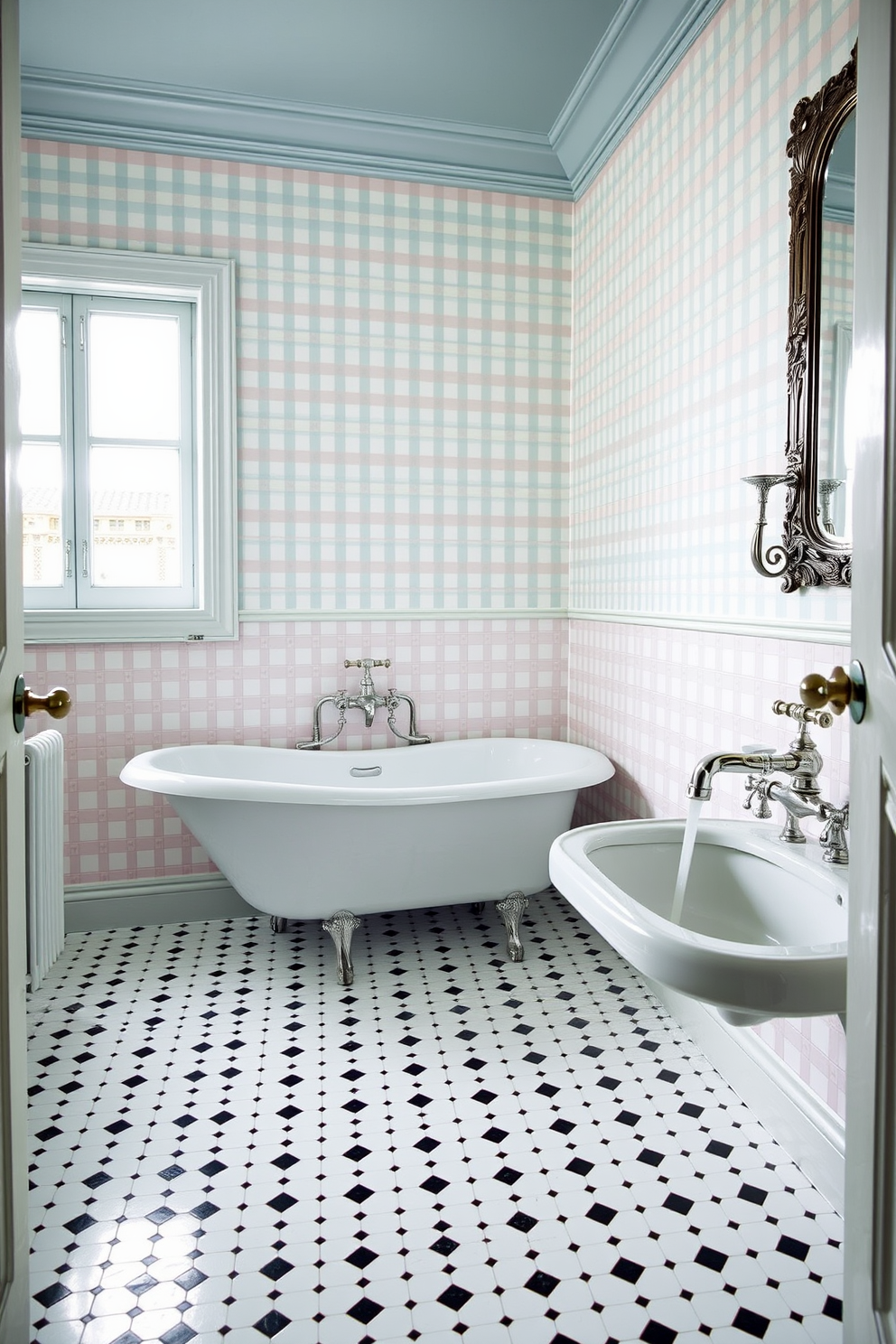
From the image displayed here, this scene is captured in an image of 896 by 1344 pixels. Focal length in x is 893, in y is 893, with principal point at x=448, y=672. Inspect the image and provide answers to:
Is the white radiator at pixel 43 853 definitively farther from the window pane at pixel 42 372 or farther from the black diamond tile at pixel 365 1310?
the black diamond tile at pixel 365 1310

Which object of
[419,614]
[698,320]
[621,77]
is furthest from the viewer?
[419,614]

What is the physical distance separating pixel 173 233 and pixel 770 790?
9.06 feet

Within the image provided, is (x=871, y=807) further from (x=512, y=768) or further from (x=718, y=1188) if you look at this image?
(x=512, y=768)

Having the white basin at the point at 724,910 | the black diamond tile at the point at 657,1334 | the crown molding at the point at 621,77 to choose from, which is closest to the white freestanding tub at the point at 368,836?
the white basin at the point at 724,910

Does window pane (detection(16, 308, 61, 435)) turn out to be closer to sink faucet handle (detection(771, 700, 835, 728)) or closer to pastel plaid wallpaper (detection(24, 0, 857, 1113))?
pastel plaid wallpaper (detection(24, 0, 857, 1113))

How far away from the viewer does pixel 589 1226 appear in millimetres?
1655

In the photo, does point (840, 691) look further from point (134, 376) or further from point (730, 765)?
point (134, 376)

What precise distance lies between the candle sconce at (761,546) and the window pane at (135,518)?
2.11 metres

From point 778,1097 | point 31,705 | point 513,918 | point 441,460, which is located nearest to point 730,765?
point 778,1097

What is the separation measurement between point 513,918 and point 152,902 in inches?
51.9

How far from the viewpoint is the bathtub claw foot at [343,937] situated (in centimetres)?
266

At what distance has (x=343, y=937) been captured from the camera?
268 centimetres

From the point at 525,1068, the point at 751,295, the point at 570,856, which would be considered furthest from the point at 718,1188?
the point at 751,295

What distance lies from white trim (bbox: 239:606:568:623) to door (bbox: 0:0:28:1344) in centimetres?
206
